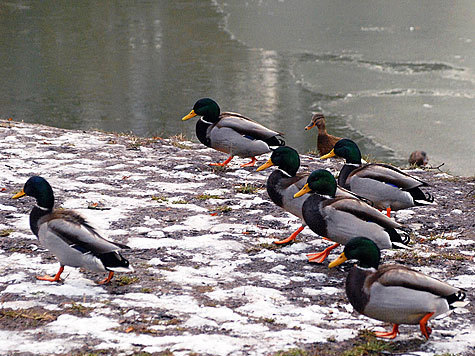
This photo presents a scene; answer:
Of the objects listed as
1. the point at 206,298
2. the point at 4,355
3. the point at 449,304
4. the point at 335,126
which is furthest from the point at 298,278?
the point at 335,126

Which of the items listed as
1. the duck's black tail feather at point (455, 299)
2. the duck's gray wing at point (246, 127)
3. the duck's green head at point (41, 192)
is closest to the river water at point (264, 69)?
the duck's gray wing at point (246, 127)

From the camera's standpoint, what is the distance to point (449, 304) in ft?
13.9

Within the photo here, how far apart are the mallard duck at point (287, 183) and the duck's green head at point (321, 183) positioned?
0.36 metres

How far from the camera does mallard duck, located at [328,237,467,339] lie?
4168 mm

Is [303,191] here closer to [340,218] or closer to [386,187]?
[340,218]

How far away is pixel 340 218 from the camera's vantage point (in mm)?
5355

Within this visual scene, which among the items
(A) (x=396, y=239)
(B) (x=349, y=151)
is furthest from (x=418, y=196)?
→ (A) (x=396, y=239)

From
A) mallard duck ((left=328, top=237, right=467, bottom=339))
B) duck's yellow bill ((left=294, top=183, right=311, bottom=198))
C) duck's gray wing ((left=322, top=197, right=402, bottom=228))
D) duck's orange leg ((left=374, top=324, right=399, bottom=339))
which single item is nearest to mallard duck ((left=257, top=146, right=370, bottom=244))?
duck's yellow bill ((left=294, top=183, right=311, bottom=198))

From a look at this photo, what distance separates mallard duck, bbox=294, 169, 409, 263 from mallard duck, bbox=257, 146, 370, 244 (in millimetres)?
344

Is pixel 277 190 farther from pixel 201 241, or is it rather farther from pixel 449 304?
pixel 449 304

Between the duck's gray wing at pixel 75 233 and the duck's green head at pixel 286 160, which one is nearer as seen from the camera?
the duck's gray wing at pixel 75 233

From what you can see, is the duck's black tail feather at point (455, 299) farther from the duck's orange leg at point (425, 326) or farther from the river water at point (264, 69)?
the river water at point (264, 69)

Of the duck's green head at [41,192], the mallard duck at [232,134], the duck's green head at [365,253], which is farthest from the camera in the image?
the mallard duck at [232,134]

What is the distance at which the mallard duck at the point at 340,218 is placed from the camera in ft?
17.3
